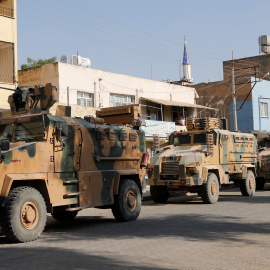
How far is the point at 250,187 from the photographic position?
18.7m

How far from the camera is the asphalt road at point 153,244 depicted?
7.07m

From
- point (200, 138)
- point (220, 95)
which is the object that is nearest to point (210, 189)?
point (200, 138)

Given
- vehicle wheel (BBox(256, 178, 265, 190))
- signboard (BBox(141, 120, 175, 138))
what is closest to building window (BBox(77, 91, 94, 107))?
signboard (BBox(141, 120, 175, 138))

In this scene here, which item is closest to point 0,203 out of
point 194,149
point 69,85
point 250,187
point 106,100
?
point 194,149

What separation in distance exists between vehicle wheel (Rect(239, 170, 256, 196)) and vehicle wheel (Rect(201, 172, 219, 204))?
250 centimetres

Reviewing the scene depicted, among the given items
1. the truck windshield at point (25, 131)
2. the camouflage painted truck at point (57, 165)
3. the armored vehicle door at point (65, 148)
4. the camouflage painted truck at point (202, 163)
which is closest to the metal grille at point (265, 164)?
the camouflage painted truck at point (202, 163)

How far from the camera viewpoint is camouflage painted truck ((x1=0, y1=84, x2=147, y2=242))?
8.96 meters

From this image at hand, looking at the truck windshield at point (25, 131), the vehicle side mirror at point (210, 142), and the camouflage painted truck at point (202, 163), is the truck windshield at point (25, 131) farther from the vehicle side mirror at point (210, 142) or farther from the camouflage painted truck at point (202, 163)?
the vehicle side mirror at point (210, 142)

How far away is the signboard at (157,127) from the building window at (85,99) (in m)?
3.41

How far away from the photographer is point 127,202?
1180 centimetres

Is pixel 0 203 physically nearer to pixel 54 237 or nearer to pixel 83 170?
pixel 54 237

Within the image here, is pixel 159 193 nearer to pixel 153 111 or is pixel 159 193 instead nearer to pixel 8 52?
pixel 8 52

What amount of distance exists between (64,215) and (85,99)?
16635mm

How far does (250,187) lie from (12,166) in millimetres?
11596
